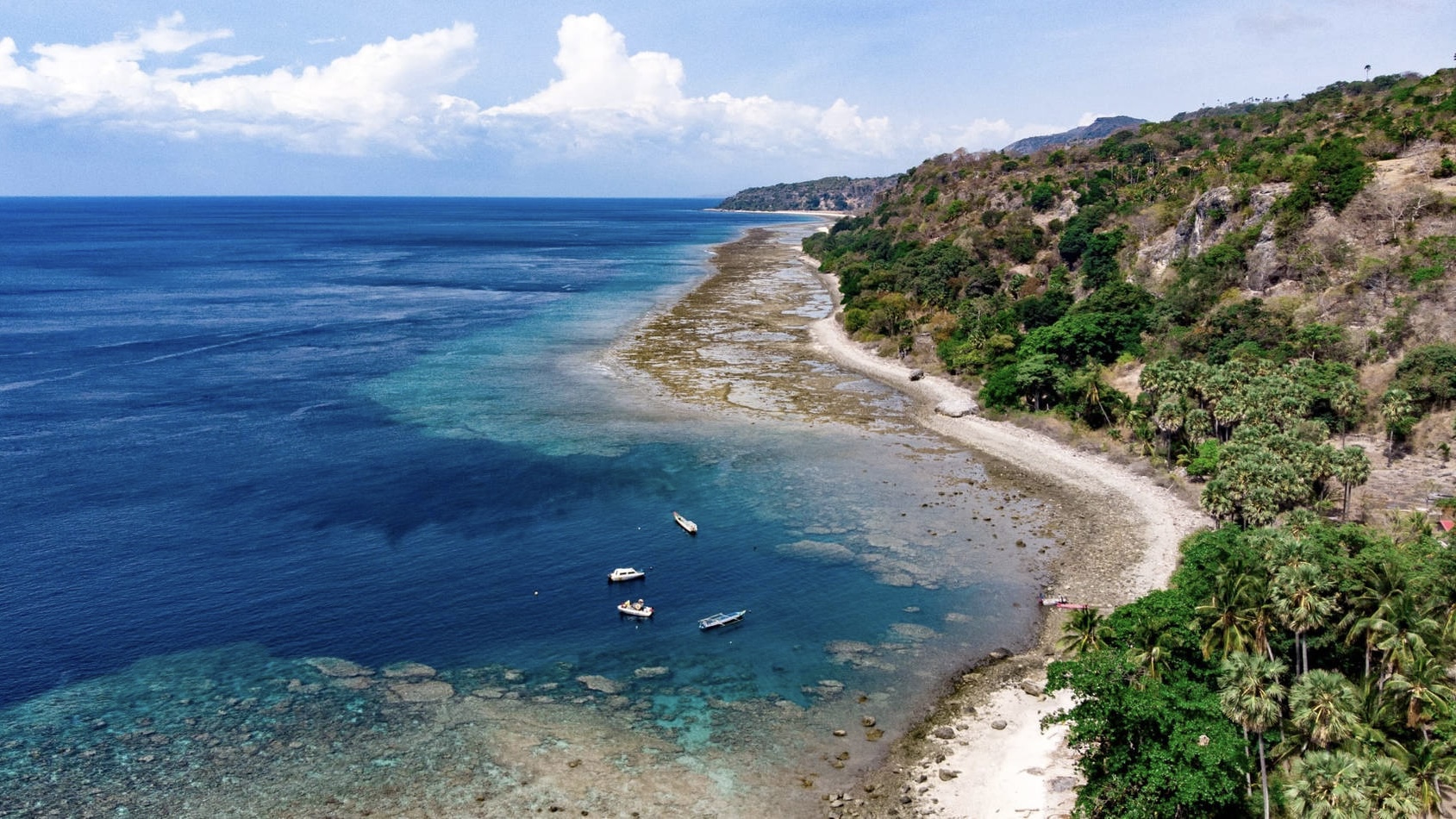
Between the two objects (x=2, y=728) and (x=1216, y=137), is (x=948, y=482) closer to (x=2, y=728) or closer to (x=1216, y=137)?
(x=2, y=728)

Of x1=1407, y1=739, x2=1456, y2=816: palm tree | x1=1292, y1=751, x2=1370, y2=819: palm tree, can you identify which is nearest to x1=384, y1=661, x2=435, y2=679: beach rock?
x1=1292, y1=751, x2=1370, y2=819: palm tree

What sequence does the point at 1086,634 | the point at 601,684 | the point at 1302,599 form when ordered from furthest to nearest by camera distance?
the point at 601,684 < the point at 1086,634 < the point at 1302,599

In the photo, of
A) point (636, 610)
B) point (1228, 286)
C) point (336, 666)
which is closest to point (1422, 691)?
point (636, 610)

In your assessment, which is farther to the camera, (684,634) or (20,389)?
(20,389)

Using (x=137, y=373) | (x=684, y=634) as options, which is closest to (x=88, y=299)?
(x=137, y=373)

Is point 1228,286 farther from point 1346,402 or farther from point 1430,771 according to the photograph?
point 1430,771

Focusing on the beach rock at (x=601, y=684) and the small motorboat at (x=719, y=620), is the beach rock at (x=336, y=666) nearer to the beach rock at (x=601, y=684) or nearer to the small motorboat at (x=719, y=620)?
the beach rock at (x=601, y=684)

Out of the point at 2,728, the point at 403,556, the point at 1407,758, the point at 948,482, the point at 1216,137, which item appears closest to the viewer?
the point at 1407,758
